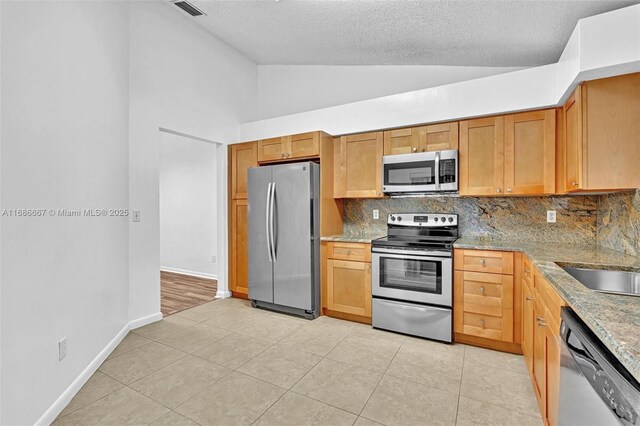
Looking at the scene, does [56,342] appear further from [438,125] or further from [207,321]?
[438,125]

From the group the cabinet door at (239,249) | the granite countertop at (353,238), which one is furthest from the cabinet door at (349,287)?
the cabinet door at (239,249)

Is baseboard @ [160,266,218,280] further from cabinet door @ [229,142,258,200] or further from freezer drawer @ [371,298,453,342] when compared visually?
freezer drawer @ [371,298,453,342]

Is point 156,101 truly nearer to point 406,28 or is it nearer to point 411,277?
point 406,28

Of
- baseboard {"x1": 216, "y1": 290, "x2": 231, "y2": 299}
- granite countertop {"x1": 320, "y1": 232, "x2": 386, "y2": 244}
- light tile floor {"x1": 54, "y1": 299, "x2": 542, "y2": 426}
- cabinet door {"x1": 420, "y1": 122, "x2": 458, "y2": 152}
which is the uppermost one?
cabinet door {"x1": 420, "y1": 122, "x2": 458, "y2": 152}

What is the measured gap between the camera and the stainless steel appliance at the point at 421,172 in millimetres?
2896

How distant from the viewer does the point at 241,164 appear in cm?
403

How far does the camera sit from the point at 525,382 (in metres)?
2.09

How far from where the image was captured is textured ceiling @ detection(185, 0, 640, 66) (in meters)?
2.15

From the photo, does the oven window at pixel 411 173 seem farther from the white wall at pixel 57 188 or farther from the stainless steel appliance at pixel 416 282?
the white wall at pixel 57 188

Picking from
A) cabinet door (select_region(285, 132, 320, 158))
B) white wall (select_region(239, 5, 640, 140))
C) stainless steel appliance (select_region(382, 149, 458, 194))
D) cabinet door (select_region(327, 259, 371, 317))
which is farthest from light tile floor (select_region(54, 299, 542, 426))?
white wall (select_region(239, 5, 640, 140))

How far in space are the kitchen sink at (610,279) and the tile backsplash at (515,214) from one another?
118 cm

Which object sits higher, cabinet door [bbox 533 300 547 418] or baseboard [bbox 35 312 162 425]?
cabinet door [bbox 533 300 547 418]

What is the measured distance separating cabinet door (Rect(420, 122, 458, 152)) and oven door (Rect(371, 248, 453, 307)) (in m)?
1.08

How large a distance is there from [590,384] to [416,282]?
6.11 ft
